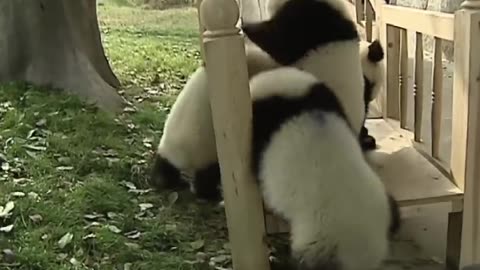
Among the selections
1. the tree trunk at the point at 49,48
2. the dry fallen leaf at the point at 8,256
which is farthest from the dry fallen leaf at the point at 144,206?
the tree trunk at the point at 49,48

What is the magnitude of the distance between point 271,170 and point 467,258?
814mm

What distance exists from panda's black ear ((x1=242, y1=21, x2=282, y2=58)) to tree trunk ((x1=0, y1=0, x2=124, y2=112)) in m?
2.09

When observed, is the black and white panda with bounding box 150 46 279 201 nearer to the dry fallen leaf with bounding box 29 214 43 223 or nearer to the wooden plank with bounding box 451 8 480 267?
the dry fallen leaf with bounding box 29 214 43 223

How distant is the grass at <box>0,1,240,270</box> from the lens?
2611mm

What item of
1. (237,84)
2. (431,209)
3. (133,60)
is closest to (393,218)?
(237,84)

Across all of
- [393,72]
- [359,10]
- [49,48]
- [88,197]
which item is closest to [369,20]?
[359,10]

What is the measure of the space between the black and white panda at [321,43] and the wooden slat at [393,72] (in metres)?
0.70

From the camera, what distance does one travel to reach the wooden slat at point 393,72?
11.0ft

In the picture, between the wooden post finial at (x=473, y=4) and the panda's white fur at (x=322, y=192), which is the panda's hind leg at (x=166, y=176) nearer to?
the panda's white fur at (x=322, y=192)

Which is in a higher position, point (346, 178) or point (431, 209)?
point (346, 178)

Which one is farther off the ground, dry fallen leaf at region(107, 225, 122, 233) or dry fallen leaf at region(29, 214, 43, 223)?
dry fallen leaf at region(29, 214, 43, 223)

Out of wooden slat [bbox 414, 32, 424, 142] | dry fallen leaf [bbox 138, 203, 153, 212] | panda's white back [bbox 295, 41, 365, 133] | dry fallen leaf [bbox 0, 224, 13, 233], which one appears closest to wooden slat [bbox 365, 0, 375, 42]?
wooden slat [bbox 414, 32, 424, 142]

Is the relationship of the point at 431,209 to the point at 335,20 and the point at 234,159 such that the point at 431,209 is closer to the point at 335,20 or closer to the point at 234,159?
the point at 335,20

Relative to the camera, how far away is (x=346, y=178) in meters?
2.13
